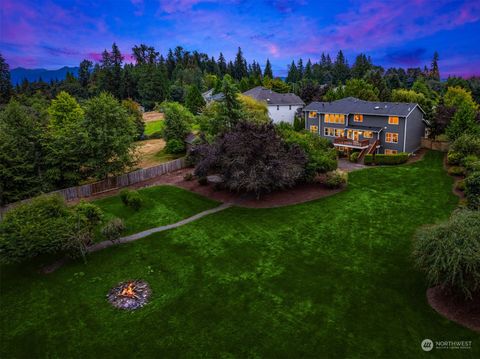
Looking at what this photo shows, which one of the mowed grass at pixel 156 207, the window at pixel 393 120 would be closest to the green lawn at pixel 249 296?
the mowed grass at pixel 156 207

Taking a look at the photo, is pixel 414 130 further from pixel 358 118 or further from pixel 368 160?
pixel 368 160

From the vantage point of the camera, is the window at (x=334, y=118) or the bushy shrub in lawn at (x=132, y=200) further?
the window at (x=334, y=118)

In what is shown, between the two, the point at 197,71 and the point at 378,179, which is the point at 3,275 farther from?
the point at 197,71

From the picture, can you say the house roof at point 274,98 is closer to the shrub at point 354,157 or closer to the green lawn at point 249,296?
the shrub at point 354,157

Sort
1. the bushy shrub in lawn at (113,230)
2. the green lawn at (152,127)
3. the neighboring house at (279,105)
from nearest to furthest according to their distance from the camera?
the bushy shrub in lawn at (113,230) → the neighboring house at (279,105) → the green lawn at (152,127)

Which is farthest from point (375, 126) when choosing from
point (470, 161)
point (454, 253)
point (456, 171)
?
point (454, 253)

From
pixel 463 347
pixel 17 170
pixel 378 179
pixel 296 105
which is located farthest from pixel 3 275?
pixel 296 105

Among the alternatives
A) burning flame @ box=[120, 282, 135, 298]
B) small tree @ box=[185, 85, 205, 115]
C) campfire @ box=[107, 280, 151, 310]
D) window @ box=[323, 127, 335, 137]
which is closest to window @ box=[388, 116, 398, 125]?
window @ box=[323, 127, 335, 137]
